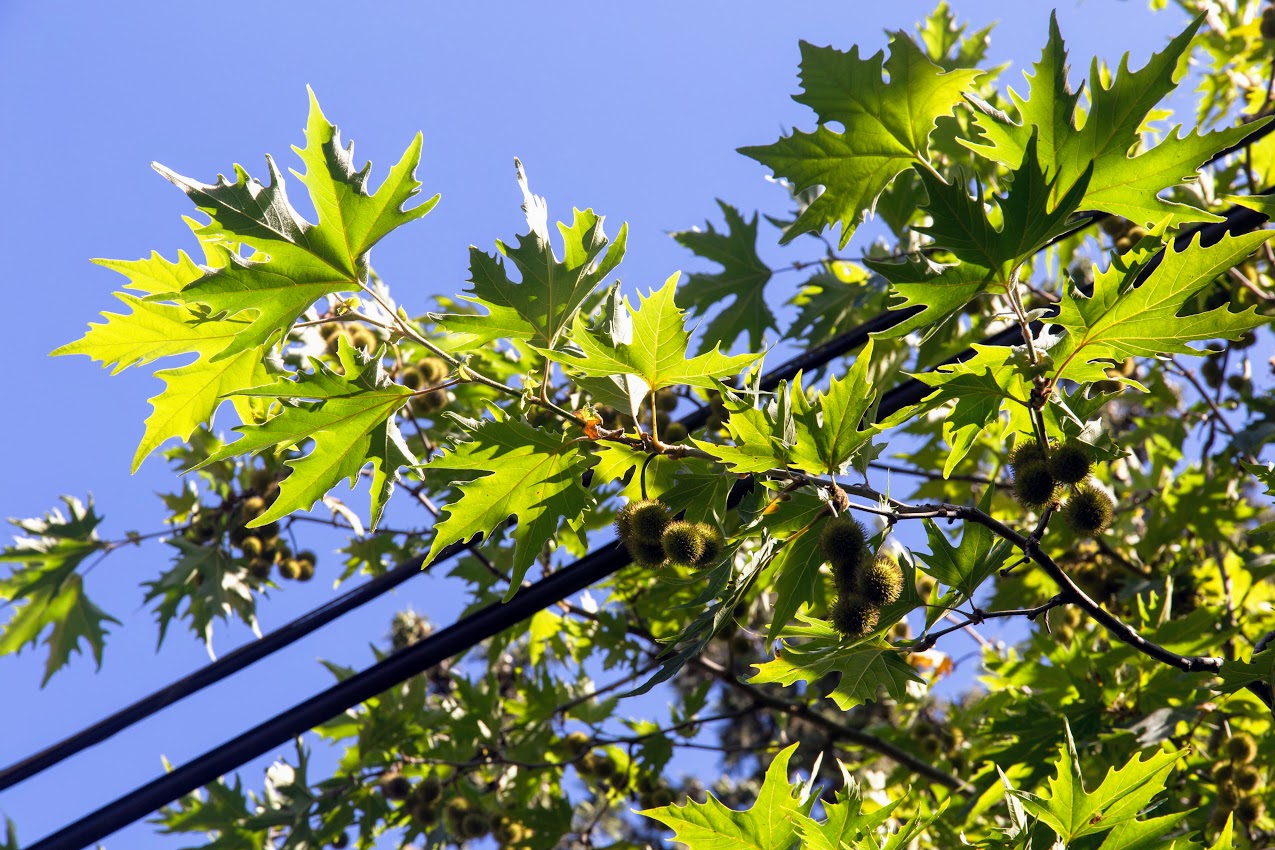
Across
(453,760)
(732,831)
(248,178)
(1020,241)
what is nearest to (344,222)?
(248,178)

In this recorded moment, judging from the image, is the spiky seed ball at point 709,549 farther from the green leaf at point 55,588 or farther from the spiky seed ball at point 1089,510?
the green leaf at point 55,588

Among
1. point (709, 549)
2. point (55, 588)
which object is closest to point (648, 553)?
point (709, 549)

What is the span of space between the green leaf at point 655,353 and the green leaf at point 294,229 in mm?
592

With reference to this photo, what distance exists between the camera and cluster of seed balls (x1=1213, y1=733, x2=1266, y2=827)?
3.93 m

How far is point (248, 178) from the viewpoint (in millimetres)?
2520

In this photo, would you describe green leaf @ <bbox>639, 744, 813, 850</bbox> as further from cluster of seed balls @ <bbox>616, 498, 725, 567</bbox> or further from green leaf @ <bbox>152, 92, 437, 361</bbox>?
green leaf @ <bbox>152, 92, 437, 361</bbox>

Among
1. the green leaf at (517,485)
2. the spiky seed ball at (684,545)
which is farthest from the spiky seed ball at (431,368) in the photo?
the spiky seed ball at (684,545)

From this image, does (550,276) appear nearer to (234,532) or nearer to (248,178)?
(248,178)

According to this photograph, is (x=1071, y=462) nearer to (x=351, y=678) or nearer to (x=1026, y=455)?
(x=1026, y=455)

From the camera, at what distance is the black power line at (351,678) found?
333cm

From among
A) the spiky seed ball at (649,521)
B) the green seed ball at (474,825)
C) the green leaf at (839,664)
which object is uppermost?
the green seed ball at (474,825)

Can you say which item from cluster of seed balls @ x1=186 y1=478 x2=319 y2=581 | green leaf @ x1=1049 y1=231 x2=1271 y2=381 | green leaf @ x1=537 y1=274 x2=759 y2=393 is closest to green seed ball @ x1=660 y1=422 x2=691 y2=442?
green leaf @ x1=537 y1=274 x2=759 y2=393

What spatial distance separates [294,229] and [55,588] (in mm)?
3519

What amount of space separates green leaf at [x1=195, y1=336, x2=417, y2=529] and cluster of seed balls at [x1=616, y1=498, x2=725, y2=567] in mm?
625
